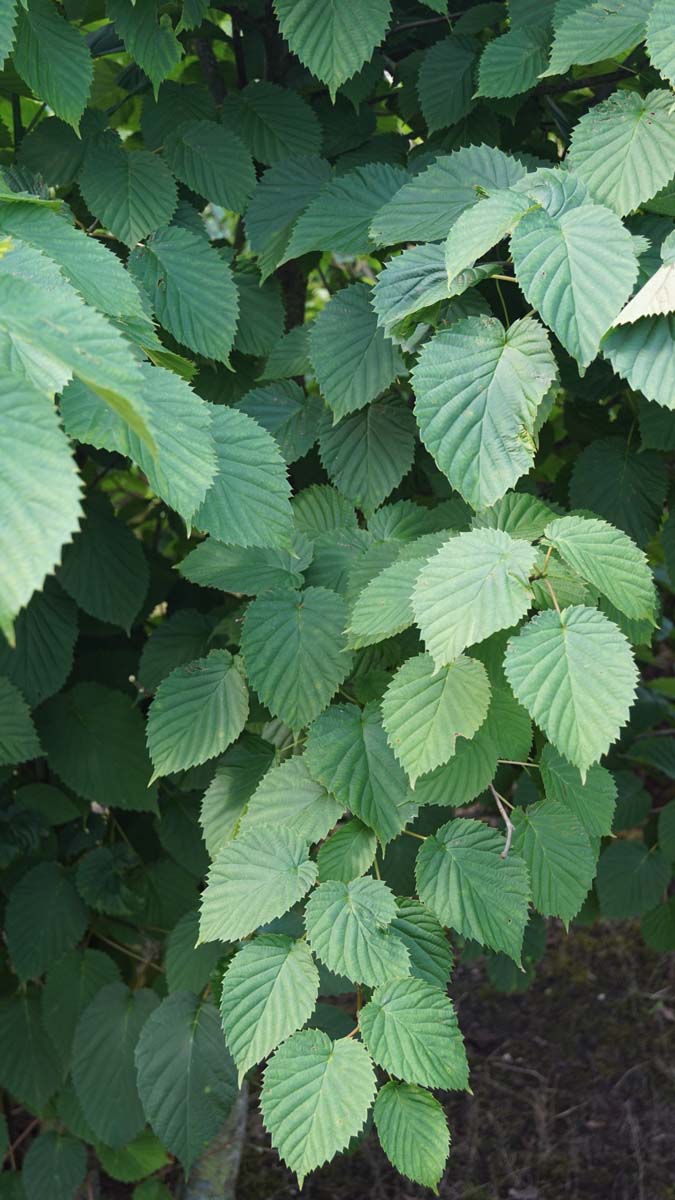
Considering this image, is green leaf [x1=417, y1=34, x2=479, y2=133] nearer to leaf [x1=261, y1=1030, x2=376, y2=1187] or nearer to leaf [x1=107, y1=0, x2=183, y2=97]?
leaf [x1=107, y1=0, x2=183, y2=97]

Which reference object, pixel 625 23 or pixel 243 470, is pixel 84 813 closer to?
pixel 243 470

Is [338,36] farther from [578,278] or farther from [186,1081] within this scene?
[186,1081]

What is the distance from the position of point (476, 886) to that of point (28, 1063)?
4.22 feet

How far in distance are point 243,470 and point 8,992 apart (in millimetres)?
1506

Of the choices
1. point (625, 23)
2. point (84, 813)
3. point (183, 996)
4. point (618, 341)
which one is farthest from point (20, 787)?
point (625, 23)

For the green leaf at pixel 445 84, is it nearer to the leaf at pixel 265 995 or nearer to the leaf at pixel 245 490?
the leaf at pixel 245 490

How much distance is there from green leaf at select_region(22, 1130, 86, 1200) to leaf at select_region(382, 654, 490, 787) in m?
1.47

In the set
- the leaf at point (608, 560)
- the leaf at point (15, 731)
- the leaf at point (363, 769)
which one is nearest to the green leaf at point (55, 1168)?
the leaf at point (15, 731)

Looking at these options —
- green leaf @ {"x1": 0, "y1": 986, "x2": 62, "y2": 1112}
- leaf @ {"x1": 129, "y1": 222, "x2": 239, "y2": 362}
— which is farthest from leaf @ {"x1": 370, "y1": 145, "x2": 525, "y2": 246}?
green leaf @ {"x1": 0, "y1": 986, "x2": 62, "y2": 1112}

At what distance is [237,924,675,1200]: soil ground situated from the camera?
253cm

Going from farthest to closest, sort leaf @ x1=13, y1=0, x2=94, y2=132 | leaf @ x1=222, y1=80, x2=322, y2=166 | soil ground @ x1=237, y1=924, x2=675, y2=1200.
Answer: soil ground @ x1=237, y1=924, x2=675, y2=1200 → leaf @ x1=222, y1=80, x2=322, y2=166 → leaf @ x1=13, y1=0, x2=94, y2=132

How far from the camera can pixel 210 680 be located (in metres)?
1.47

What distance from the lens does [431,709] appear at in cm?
118

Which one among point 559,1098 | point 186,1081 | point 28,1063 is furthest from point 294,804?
point 559,1098
